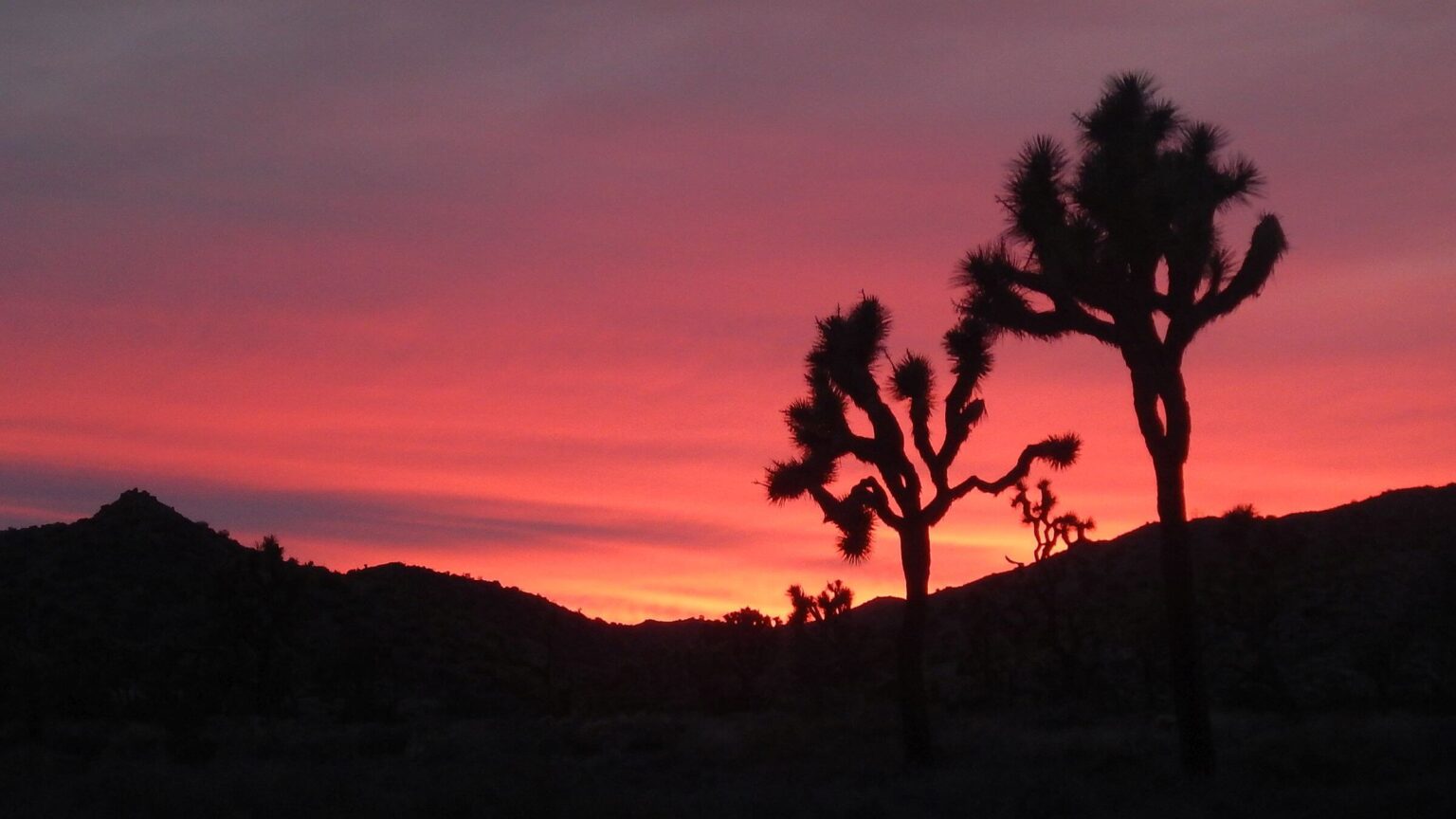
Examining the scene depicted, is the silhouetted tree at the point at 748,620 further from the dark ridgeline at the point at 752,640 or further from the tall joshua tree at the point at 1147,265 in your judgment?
the tall joshua tree at the point at 1147,265

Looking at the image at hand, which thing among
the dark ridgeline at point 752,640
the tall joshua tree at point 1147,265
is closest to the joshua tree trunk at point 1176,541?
the tall joshua tree at point 1147,265

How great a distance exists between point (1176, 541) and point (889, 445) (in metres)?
4.62

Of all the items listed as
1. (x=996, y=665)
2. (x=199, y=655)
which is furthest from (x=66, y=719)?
(x=996, y=665)

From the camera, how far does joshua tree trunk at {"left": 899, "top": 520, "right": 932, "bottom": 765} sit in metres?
20.0

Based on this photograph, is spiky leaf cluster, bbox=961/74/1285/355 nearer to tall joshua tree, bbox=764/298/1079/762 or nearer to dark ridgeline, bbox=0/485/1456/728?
tall joshua tree, bbox=764/298/1079/762

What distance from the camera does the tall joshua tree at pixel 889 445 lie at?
20344 millimetres

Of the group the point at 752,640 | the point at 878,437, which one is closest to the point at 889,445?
the point at 878,437

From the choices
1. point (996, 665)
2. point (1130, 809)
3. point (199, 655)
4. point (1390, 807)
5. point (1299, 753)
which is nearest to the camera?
point (1390, 807)

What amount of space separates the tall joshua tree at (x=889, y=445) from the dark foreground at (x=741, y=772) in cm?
269

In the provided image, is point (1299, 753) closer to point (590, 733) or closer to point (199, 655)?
point (590, 733)

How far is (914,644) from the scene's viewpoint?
20.8m

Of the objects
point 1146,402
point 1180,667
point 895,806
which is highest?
point 1146,402

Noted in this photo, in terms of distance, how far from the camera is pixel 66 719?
31.7m

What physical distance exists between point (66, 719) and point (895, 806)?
23482 mm
